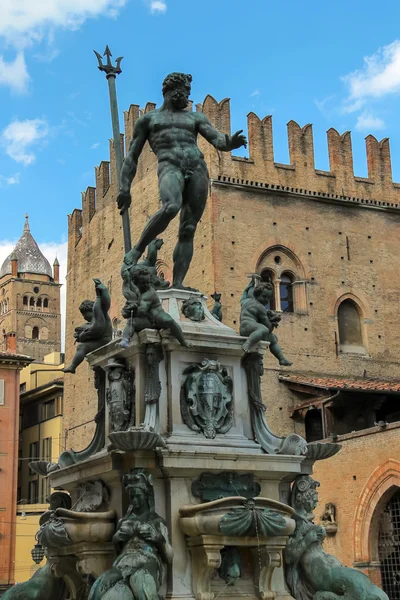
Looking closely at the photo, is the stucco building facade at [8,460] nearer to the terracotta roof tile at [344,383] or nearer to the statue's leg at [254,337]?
the terracotta roof tile at [344,383]

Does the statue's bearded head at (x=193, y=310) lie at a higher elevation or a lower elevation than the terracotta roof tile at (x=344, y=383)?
lower

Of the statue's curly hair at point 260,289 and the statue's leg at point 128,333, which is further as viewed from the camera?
the statue's curly hair at point 260,289

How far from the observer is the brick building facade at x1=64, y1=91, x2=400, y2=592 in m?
29.3

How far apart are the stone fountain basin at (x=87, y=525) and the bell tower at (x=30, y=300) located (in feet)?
304

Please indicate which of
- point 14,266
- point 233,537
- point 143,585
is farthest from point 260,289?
point 14,266

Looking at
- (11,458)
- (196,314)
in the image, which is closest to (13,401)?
(11,458)

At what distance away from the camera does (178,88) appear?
8391 millimetres

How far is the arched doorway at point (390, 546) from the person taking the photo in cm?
2384

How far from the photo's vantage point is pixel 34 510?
38656mm

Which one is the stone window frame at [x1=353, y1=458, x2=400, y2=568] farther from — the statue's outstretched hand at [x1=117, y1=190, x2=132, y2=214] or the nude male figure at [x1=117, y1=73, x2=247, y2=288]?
the statue's outstretched hand at [x1=117, y1=190, x2=132, y2=214]

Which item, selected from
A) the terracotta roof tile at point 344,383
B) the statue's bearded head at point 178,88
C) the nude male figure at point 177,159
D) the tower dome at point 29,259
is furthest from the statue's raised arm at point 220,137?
the tower dome at point 29,259

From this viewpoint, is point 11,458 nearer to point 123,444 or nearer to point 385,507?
point 385,507

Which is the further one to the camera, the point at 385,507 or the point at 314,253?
the point at 314,253

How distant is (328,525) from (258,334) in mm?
18881
